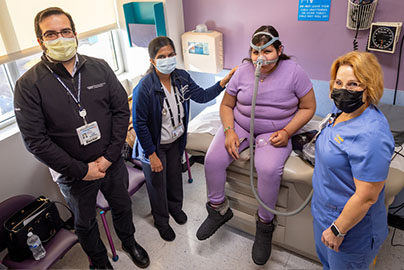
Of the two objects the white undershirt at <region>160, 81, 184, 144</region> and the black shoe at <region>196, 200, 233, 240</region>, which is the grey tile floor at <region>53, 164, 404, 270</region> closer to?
the black shoe at <region>196, 200, 233, 240</region>

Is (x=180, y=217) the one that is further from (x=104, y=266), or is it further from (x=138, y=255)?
(x=104, y=266)

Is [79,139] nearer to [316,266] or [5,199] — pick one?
[5,199]

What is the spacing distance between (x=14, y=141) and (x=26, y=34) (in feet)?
2.18

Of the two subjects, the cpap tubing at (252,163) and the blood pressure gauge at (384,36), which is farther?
the blood pressure gauge at (384,36)

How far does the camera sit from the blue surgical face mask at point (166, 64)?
1733mm

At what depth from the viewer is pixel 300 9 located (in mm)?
2107

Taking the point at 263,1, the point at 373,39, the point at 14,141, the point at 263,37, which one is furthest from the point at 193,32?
the point at 14,141

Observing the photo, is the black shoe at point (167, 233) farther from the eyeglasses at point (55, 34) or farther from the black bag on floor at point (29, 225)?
the eyeglasses at point (55, 34)

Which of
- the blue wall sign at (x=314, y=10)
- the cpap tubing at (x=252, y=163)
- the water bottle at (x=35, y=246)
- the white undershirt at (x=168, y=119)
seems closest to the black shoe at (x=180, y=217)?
the white undershirt at (x=168, y=119)

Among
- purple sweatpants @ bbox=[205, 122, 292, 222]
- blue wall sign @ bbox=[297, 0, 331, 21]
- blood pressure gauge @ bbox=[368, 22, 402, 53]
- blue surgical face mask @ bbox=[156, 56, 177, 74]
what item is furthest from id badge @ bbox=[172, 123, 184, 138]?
blood pressure gauge @ bbox=[368, 22, 402, 53]

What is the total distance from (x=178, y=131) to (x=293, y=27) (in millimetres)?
1077

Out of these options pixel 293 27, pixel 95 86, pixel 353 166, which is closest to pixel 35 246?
pixel 95 86

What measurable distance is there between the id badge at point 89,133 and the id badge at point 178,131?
1.57 ft

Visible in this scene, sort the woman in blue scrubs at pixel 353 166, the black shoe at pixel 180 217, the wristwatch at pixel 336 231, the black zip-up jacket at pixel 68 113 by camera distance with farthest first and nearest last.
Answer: the black shoe at pixel 180 217 → the black zip-up jacket at pixel 68 113 → the wristwatch at pixel 336 231 → the woman in blue scrubs at pixel 353 166
